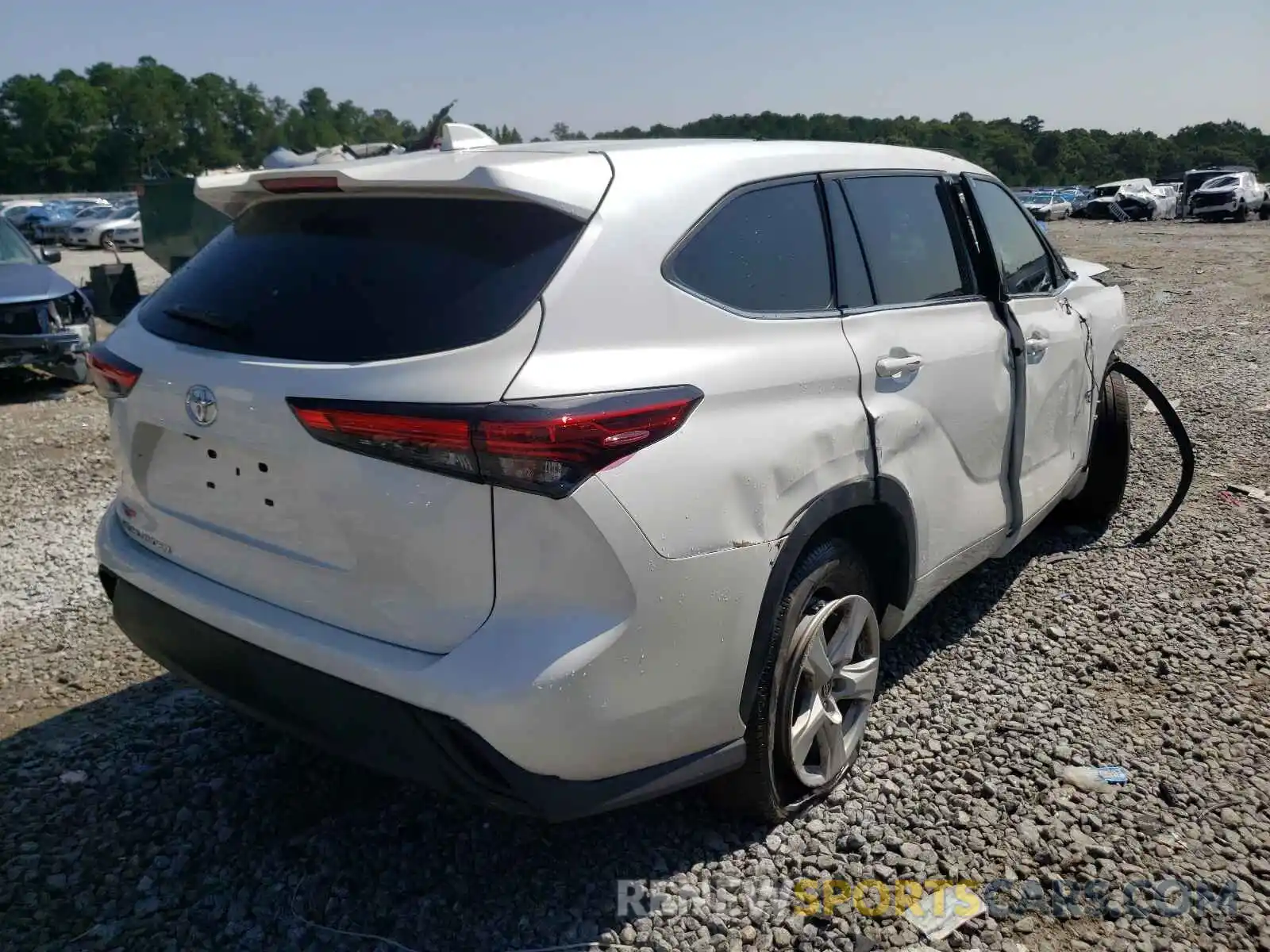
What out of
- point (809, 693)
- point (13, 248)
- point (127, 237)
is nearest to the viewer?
point (809, 693)

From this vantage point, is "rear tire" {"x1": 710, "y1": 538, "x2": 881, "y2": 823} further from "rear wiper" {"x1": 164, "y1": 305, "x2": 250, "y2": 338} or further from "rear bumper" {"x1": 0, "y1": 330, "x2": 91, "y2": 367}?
"rear bumper" {"x1": 0, "y1": 330, "x2": 91, "y2": 367}

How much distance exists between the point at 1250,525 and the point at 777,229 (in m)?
3.85

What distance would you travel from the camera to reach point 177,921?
8.20 ft

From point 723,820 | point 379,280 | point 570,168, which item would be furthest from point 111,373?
point 723,820

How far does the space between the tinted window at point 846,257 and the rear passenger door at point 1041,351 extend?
0.96 meters

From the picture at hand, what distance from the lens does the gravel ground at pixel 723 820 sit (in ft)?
8.22

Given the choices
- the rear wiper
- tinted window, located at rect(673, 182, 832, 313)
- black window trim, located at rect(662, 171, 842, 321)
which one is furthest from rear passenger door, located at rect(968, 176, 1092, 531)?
the rear wiper

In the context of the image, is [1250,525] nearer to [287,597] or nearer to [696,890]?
[696,890]

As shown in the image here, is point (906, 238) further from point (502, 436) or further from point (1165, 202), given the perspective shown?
point (1165, 202)

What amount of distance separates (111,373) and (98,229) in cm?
3183

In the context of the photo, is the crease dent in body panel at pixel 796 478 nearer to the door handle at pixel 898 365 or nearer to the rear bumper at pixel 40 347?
the door handle at pixel 898 365

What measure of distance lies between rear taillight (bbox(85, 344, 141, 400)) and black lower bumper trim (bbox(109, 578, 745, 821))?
0.57 meters

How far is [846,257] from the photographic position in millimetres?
3002

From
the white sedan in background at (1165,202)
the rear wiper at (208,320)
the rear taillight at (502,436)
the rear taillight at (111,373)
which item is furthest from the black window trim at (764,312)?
the white sedan in background at (1165,202)
